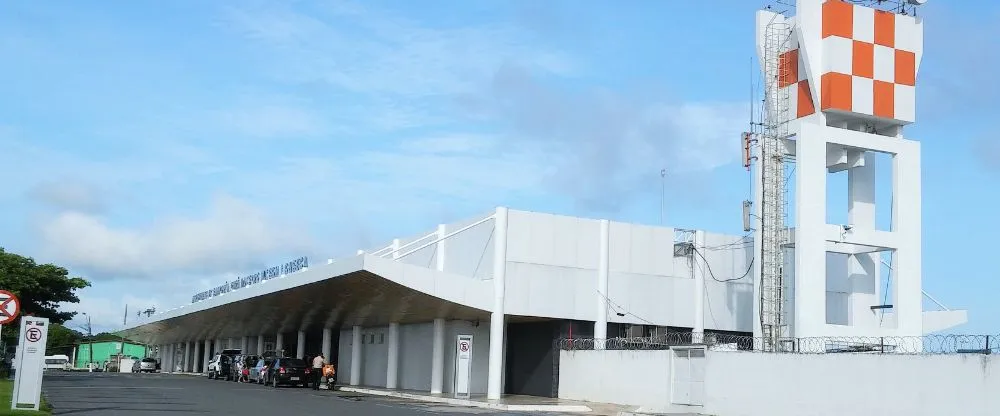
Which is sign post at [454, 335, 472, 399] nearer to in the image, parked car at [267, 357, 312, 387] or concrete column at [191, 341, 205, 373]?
parked car at [267, 357, 312, 387]

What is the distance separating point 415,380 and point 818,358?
25322 mm

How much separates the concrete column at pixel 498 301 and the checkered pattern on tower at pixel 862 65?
36.6 feet

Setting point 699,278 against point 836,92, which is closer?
point 836,92

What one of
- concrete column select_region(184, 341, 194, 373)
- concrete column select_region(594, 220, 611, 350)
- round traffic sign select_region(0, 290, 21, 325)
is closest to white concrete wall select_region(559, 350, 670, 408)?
concrete column select_region(594, 220, 611, 350)

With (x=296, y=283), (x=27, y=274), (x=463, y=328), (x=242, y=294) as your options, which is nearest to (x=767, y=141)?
(x=463, y=328)

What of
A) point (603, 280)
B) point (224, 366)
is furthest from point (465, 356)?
point (224, 366)

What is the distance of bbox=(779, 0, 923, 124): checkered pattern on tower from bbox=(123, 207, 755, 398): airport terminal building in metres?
8.86

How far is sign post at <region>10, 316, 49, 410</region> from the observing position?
74.6ft

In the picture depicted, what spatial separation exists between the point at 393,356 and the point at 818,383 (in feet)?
85.4

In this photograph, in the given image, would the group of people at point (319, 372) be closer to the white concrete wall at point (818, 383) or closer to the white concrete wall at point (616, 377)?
the white concrete wall at point (616, 377)

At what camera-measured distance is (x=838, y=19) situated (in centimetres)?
3425

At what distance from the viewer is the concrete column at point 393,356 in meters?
47.6

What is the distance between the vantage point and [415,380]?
157 feet

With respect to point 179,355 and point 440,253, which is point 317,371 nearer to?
point 440,253
